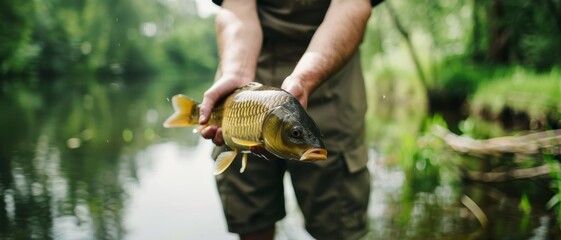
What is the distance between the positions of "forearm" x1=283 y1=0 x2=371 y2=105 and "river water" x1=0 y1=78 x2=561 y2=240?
2.96 meters

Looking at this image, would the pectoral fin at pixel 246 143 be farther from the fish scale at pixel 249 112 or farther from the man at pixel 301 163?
the man at pixel 301 163

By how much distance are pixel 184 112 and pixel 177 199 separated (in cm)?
415

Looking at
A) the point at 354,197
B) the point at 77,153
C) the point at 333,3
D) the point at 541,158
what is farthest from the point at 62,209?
the point at 541,158

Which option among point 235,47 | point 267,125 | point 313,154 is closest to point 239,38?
point 235,47

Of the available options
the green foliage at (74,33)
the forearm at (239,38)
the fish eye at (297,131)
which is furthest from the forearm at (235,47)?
the green foliage at (74,33)

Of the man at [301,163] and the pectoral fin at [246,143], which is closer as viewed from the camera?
the pectoral fin at [246,143]

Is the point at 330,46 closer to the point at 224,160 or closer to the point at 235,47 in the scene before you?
Result: the point at 235,47

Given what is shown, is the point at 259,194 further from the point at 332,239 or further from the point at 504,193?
the point at 504,193

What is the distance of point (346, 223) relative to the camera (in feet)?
7.56

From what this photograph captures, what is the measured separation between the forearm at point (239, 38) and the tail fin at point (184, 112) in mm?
155

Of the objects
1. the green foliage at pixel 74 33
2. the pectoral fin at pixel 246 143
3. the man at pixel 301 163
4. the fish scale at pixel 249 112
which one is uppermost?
the fish scale at pixel 249 112

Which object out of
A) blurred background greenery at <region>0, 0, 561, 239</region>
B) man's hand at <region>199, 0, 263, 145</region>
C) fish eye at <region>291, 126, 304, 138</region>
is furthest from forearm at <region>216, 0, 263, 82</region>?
blurred background greenery at <region>0, 0, 561, 239</region>

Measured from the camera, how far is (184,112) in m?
2.00

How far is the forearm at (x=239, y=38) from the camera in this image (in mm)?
1921
